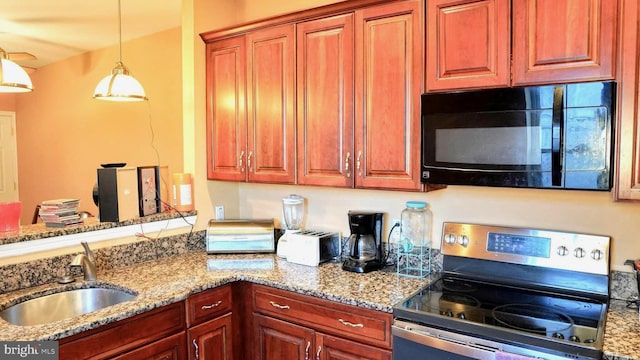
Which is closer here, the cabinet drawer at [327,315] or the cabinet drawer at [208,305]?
the cabinet drawer at [327,315]

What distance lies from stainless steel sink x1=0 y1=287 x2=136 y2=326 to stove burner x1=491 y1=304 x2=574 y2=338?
1.62m

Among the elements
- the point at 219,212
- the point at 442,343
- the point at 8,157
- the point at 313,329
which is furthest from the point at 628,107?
the point at 8,157

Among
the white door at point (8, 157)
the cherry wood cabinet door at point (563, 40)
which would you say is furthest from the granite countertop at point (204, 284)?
the white door at point (8, 157)

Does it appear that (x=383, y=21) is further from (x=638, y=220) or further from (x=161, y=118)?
(x=161, y=118)

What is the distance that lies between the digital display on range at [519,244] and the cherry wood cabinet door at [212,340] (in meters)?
1.37

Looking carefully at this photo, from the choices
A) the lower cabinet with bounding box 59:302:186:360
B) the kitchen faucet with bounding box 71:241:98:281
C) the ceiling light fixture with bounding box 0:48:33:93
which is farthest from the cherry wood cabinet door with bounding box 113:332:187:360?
the ceiling light fixture with bounding box 0:48:33:93

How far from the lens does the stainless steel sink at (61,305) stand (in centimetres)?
194

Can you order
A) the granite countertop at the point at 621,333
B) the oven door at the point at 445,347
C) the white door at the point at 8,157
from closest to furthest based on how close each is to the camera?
the granite countertop at the point at 621,333
the oven door at the point at 445,347
the white door at the point at 8,157

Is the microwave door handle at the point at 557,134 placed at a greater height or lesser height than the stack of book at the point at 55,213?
greater

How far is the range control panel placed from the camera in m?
1.87

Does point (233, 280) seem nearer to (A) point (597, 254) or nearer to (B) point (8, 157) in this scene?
(A) point (597, 254)

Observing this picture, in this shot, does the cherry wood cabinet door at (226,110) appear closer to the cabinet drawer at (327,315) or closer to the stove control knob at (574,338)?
the cabinet drawer at (327,315)

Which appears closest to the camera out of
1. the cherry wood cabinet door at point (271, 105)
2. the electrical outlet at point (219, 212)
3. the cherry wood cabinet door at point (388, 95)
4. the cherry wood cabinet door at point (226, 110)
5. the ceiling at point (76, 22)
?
the cherry wood cabinet door at point (388, 95)

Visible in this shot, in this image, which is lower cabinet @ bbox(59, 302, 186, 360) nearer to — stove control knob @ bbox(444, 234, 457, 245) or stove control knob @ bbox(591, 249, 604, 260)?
stove control knob @ bbox(444, 234, 457, 245)
